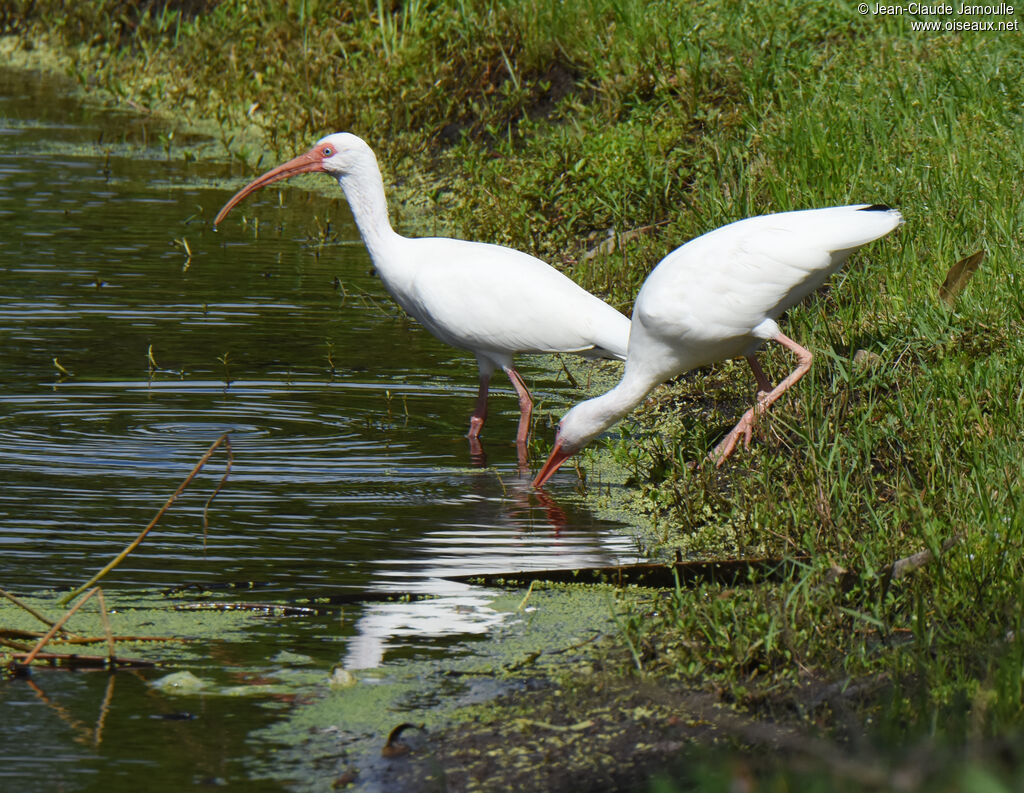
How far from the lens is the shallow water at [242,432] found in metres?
4.49

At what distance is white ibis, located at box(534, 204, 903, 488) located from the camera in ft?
18.2

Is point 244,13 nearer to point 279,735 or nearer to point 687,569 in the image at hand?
point 687,569

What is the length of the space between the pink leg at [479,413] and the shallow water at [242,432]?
78mm

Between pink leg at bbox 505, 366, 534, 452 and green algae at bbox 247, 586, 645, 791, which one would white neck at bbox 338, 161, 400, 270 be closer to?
pink leg at bbox 505, 366, 534, 452

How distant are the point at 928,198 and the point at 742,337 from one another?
1716 mm

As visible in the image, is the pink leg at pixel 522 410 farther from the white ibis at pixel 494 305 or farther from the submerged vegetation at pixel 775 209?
the submerged vegetation at pixel 775 209

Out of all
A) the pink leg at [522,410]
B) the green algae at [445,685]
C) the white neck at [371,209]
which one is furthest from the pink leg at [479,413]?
the green algae at [445,685]

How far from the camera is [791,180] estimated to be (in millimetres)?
7457

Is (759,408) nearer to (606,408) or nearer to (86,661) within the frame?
(606,408)

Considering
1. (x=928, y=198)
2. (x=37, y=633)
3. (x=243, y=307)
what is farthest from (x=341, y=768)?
(x=243, y=307)

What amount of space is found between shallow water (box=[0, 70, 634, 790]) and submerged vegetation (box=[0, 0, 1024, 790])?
64 centimetres

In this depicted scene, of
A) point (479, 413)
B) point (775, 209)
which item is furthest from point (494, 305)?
point (775, 209)

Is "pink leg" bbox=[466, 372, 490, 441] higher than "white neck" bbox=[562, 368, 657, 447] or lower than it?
lower

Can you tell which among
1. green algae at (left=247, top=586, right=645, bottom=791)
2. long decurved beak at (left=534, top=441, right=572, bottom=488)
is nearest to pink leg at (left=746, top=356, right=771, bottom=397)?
long decurved beak at (left=534, top=441, right=572, bottom=488)
